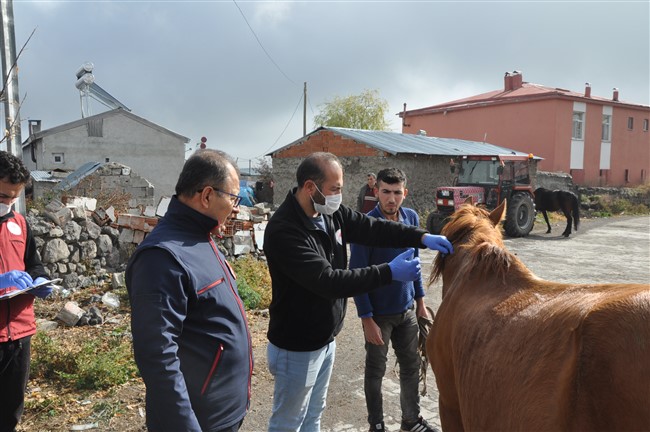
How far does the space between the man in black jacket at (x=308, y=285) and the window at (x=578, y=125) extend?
1136 inches

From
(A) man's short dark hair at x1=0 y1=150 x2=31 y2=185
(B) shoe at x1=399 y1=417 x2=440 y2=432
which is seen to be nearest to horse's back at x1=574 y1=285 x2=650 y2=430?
(B) shoe at x1=399 y1=417 x2=440 y2=432

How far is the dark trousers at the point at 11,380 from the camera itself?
2.66 meters

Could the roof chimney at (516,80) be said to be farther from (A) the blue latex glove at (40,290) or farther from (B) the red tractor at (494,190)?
(A) the blue latex glove at (40,290)

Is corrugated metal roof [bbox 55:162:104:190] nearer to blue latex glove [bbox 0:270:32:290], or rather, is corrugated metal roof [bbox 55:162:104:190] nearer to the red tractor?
the red tractor

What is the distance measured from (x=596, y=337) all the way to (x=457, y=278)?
1030mm

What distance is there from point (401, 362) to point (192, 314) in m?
2.08

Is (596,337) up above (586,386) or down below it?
above

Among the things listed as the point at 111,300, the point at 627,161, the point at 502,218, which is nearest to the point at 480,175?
the point at 111,300

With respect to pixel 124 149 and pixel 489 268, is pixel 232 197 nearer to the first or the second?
pixel 489 268

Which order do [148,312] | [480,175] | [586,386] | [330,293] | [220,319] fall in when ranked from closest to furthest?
[586,386]
[148,312]
[220,319]
[330,293]
[480,175]

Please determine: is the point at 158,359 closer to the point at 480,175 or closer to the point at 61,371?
the point at 61,371

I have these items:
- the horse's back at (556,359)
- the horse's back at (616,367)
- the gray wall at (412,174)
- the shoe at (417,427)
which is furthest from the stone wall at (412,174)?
the horse's back at (616,367)

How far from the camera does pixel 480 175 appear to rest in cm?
1477

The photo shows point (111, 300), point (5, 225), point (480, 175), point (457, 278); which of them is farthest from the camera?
point (480, 175)
